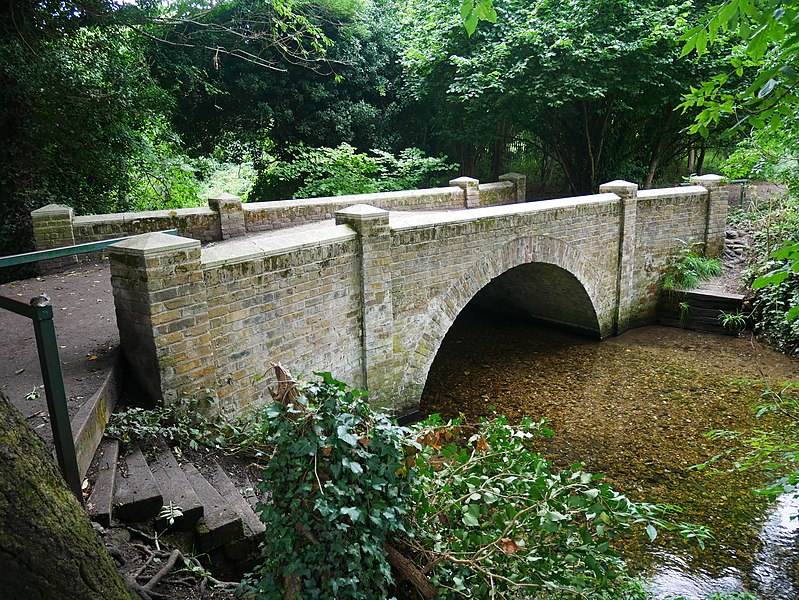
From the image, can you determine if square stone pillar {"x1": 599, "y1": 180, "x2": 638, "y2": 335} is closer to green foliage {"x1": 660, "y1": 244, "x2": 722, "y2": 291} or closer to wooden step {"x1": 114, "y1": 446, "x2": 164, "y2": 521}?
green foliage {"x1": 660, "y1": 244, "x2": 722, "y2": 291}

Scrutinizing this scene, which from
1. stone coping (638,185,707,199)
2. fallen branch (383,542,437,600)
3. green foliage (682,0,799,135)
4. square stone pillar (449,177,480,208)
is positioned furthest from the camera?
square stone pillar (449,177,480,208)

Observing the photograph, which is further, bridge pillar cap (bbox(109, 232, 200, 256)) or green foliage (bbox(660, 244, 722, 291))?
green foliage (bbox(660, 244, 722, 291))

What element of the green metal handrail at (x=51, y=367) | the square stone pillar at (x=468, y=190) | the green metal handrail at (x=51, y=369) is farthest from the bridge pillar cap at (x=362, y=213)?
the square stone pillar at (x=468, y=190)

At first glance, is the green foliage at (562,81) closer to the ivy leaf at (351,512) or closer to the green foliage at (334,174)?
the green foliage at (334,174)

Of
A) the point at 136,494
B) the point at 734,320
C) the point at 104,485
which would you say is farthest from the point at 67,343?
the point at 734,320

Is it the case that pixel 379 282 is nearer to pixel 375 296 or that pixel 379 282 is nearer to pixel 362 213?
pixel 375 296

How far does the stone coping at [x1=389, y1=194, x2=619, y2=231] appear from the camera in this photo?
7.31 m

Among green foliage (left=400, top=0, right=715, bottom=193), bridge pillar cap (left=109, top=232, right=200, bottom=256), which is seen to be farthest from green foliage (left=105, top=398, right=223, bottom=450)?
green foliage (left=400, top=0, right=715, bottom=193)

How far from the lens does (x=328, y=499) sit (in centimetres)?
233

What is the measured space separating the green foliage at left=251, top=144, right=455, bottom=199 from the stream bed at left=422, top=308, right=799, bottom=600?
4.09m

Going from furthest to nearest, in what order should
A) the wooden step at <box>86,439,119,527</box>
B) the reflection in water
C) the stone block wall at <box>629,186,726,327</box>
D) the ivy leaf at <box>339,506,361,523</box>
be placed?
the stone block wall at <box>629,186,726,327</box> < the reflection in water < the wooden step at <box>86,439,119,527</box> < the ivy leaf at <box>339,506,361,523</box>

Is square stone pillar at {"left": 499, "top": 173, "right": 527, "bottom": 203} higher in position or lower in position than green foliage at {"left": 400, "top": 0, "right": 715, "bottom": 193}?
lower

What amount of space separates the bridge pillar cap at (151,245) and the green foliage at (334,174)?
9.16 metres

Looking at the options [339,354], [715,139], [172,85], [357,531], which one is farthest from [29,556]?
[715,139]
